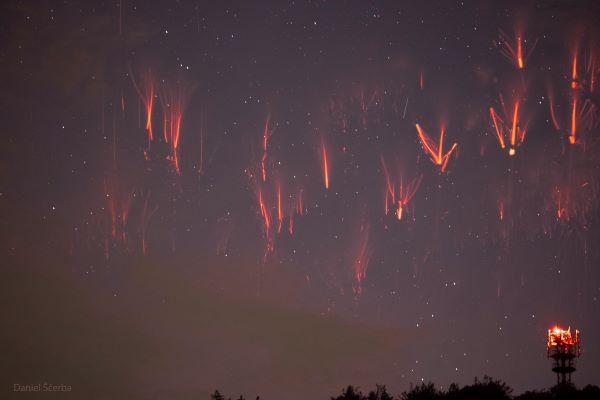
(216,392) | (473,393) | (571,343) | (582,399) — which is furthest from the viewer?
(216,392)

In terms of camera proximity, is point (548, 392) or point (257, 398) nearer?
point (548, 392)

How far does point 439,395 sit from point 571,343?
904cm

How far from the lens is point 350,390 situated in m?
52.3

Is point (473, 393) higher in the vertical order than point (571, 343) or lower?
lower

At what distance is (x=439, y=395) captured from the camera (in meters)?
47.7

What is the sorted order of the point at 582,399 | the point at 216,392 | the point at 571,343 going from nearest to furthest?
1. the point at 582,399
2. the point at 571,343
3. the point at 216,392

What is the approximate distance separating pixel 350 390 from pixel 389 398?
327cm

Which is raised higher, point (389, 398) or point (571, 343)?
point (571, 343)

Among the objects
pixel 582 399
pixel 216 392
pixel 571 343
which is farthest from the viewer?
pixel 216 392

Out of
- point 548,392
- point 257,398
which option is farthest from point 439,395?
point 257,398

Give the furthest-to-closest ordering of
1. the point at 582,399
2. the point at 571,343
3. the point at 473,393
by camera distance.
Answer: the point at 571,343 → the point at 473,393 → the point at 582,399

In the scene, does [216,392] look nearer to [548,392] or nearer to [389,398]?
[389,398]

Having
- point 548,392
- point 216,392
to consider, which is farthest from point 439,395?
point 216,392

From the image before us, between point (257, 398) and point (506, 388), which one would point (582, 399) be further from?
point (257, 398)
